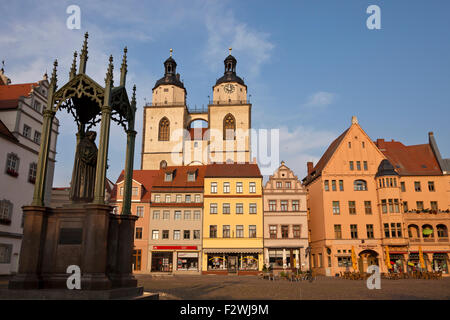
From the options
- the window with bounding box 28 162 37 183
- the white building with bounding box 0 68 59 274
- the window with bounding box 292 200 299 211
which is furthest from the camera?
the window with bounding box 292 200 299 211

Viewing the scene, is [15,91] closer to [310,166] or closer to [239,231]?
[239,231]

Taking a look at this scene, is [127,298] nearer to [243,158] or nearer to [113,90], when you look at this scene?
[113,90]

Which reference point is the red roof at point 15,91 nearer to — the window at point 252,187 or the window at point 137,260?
the window at point 137,260

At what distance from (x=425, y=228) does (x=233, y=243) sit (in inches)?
891

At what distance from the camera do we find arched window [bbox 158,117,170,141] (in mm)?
67438

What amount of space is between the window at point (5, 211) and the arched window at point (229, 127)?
41473 millimetres

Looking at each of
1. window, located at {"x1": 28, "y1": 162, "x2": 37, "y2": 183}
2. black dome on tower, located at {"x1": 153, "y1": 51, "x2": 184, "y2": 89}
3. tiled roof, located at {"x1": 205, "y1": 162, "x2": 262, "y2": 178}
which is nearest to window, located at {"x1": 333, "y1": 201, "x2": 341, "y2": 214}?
tiled roof, located at {"x1": 205, "y1": 162, "x2": 262, "y2": 178}

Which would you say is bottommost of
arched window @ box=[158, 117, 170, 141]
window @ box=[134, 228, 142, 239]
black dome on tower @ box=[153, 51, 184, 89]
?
window @ box=[134, 228, 142, 239]

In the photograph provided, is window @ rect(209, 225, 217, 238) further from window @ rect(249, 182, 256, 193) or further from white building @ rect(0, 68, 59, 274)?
white building @ rect(0, 68, 59, 274)

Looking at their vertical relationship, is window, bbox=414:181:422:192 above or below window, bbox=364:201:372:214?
above

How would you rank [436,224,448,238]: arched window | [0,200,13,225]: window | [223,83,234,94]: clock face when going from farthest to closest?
[223,83,234,94]: clock face, [436,224,448,238]: arched window, [0,200,13,225]: window

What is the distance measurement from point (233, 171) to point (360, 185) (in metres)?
15.9

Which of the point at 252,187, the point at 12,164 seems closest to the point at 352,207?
the point at 252,187

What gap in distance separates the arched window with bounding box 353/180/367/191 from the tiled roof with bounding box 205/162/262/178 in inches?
466
